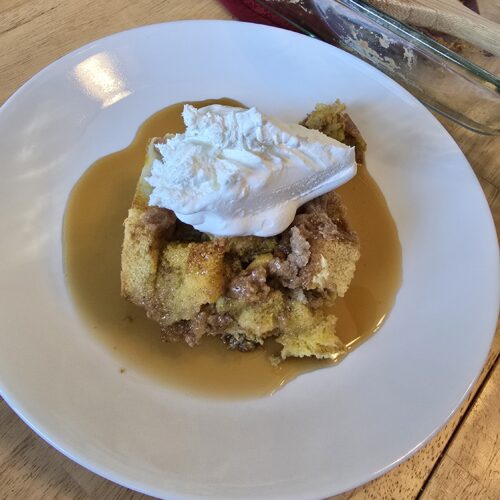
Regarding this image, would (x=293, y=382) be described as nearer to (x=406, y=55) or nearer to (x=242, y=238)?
(x=242, y=238)

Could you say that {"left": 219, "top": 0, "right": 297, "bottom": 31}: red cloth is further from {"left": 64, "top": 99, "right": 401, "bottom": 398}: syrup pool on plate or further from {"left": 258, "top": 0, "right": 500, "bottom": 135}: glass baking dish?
{"left": 64, "top": 99, "right": 401, "bottom": 398}: syrup pool on plate

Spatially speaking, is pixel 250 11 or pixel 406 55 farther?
pixel 250 11

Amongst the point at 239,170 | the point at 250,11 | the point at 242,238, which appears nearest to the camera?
the point at 239,170

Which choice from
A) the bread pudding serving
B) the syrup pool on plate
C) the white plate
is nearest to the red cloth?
the white plate

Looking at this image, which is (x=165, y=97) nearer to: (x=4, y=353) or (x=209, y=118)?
(x=209, y=118)

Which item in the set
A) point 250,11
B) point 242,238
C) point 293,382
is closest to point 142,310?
point 242,238

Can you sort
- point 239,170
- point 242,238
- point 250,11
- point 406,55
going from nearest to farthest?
1. point 239,170
2. point 242,238
3. point 406,55
4. point 250,11

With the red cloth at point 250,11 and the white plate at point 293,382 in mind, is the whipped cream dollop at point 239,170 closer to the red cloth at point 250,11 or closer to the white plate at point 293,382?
the white plate at point 293,382
